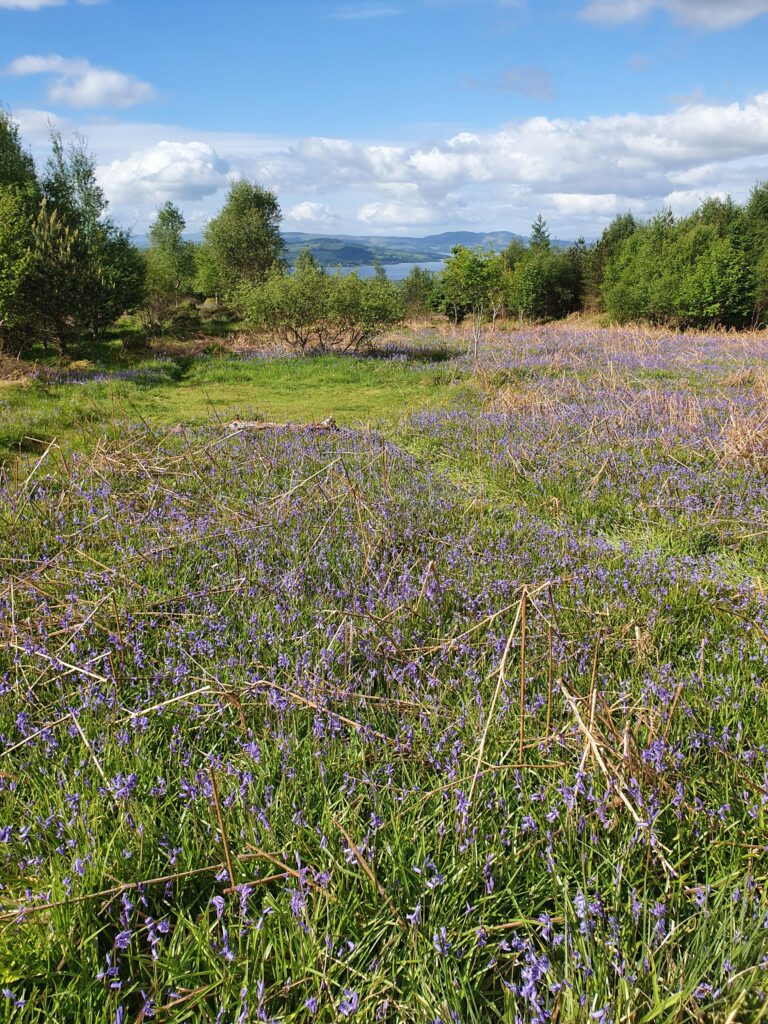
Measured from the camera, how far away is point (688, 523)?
6.08 m

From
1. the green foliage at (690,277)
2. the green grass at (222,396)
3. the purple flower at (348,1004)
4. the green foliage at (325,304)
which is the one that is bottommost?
the purple flower at (348,1004)

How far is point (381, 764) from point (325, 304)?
23.0 meters

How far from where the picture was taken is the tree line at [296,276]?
73.1 ft

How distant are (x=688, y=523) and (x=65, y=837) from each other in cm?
578

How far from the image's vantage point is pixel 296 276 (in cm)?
2455

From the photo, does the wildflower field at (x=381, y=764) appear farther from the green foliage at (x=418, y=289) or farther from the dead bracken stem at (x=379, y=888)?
the green foliage at (x=418, y=289)

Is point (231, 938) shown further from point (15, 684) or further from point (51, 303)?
point (51, 303)

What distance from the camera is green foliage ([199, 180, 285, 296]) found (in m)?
46.1

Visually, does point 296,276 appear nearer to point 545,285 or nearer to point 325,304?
point 325,304

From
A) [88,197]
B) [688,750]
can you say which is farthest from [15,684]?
[88,197]

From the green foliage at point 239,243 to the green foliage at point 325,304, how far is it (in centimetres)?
2242

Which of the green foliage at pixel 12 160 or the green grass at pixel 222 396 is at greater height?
the green foliage at pixel 12 160

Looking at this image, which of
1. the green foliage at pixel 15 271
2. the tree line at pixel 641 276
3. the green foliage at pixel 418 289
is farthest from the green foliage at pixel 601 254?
the green foliage at pixel 15 271

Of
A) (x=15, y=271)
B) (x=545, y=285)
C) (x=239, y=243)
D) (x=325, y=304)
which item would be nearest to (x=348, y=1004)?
(x=15, y=271)
